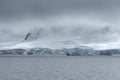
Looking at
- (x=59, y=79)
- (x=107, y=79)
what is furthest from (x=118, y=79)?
(x=59, y=79)

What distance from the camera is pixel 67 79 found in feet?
243

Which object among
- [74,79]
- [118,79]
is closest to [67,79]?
[74,79]

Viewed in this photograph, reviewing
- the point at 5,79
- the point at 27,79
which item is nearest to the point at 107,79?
the point at 27,79

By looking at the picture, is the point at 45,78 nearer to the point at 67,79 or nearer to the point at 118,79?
the point at 67,79

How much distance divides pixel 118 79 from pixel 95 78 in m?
6.33

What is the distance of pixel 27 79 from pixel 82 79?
14.8 m

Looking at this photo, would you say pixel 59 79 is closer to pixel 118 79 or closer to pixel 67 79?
pixel 67 79

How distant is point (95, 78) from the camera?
2995 inches

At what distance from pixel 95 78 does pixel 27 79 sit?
61.6ft

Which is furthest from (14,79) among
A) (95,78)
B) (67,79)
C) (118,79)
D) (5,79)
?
(118,79)

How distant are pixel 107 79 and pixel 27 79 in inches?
850

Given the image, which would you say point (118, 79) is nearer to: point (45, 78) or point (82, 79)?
point (82, 79)

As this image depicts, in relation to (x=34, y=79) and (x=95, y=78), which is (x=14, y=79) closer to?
(x=34, y=79)

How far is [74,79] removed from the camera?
74.1 metres
